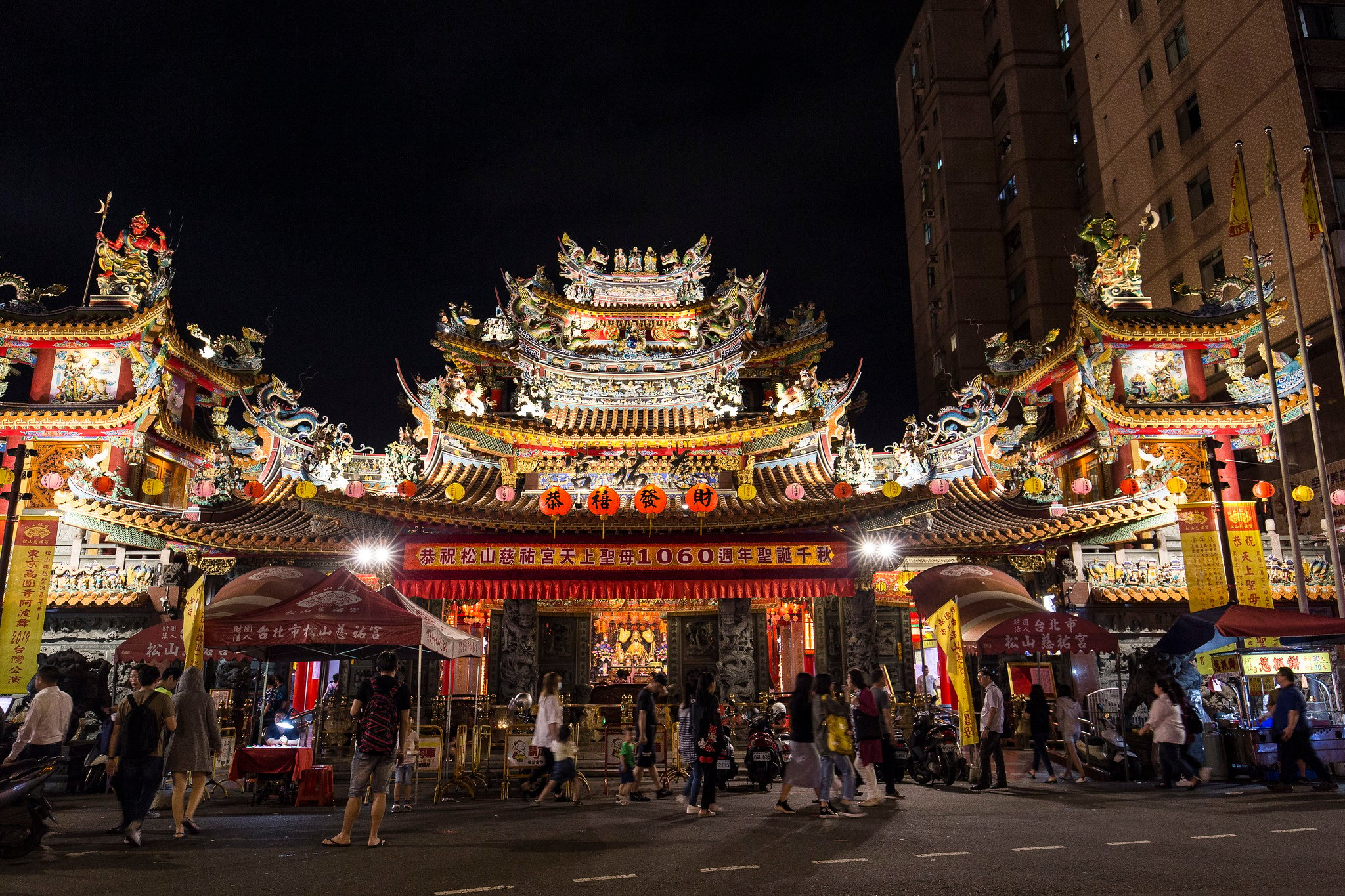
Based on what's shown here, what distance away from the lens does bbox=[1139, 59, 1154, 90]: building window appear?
35.9 meters

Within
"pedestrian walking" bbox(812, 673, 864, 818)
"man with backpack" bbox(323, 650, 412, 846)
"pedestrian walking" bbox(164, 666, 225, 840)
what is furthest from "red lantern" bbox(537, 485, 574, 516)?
"man with backpack" bbox(323, 650, 412, 846)

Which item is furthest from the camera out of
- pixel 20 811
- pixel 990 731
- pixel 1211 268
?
pixel 1211 268

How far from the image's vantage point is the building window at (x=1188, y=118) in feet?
108

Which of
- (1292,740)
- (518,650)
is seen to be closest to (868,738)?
(1292,740)

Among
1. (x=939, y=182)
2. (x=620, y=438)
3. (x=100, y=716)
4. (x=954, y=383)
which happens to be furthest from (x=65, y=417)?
(x=939, y=182)

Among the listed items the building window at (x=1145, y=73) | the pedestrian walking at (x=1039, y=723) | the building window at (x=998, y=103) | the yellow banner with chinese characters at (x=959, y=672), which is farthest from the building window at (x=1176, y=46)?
the yellow banner with chinese characters at (x=959, y=672)

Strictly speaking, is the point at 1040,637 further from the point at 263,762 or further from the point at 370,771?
the point at 263,762

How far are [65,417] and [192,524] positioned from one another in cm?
984

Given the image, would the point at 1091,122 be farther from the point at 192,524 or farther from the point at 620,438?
the point at 192,524

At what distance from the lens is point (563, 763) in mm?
11719

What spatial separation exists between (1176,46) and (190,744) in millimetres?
40082

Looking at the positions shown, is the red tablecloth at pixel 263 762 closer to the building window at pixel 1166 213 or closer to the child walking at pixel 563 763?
the child walking at pixel 563 763

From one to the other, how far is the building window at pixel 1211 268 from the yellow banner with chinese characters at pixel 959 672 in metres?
24.4

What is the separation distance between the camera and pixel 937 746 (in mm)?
13633
